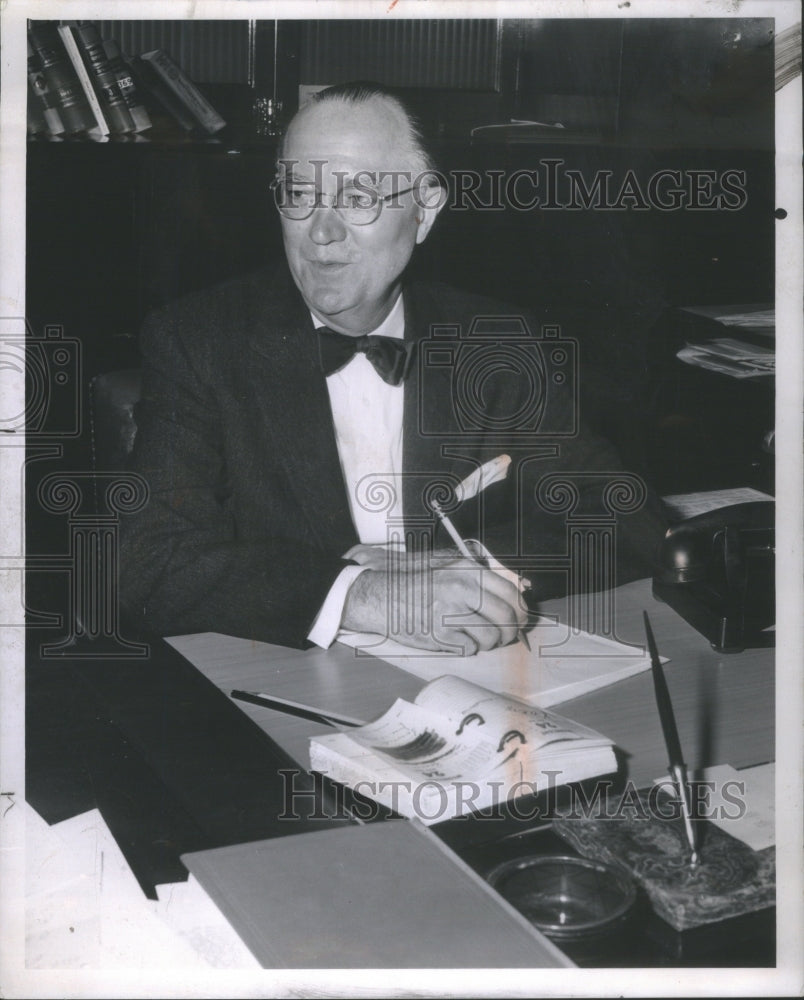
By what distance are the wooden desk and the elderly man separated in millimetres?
72

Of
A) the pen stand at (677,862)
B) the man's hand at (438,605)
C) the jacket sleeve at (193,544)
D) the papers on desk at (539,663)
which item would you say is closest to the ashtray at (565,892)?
the pen stand at (677,862)

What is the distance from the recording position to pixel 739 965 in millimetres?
1021

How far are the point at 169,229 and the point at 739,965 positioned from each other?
4.08ft

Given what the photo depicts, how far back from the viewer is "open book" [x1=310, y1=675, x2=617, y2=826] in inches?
43.1

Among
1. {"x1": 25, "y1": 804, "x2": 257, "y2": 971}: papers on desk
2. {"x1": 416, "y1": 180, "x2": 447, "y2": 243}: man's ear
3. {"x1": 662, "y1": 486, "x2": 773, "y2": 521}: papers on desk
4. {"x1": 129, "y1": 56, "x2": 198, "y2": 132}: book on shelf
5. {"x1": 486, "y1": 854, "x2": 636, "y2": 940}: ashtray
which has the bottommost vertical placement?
{"x1": 25, "y1": 804, "x2": 257, "y2": 971}: papers on desk

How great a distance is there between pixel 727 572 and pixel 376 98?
2.85 ft

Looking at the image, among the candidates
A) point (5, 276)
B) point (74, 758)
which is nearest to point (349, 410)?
point (5, 276)

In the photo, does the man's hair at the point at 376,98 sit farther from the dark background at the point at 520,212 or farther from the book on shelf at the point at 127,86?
the book on shelf at the point at 127,86

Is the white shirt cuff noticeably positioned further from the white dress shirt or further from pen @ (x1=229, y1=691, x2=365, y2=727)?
pen @ (x1=229, y1=691, x2=365, y2=727)

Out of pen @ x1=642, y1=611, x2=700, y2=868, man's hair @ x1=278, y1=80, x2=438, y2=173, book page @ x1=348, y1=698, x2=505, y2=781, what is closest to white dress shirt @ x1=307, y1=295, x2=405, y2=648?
man's hair @ x1=278, y1=80, x2=438, y2=173

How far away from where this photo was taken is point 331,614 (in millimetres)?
1572

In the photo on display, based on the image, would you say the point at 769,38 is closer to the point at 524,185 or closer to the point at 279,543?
the point at 524,185

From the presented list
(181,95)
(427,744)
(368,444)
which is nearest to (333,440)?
(368,444)

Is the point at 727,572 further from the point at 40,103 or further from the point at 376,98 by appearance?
the point at 40,103
